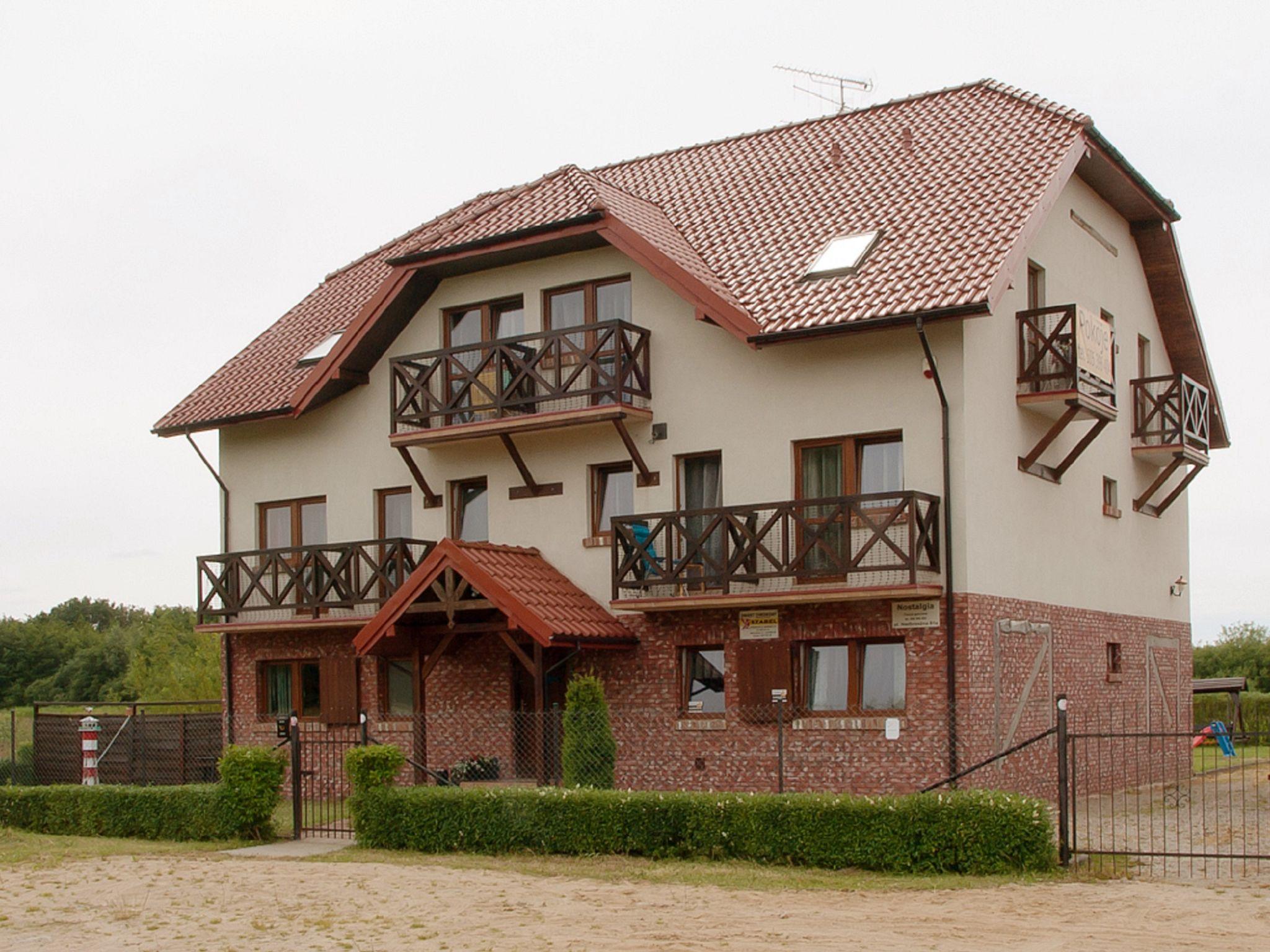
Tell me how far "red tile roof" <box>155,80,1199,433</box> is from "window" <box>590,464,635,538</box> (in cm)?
317

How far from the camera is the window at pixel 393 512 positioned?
2527cm

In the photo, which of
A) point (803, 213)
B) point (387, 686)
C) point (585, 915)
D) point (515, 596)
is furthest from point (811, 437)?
point (585, 915)

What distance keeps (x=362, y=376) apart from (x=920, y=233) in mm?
9231

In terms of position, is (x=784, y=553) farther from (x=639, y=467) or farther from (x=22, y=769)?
(x=22, y=769)

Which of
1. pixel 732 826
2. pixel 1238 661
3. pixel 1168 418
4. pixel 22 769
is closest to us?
pixel 732 826

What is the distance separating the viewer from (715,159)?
27.2 meters

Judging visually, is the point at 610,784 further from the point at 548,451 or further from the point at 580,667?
the point at 548,451

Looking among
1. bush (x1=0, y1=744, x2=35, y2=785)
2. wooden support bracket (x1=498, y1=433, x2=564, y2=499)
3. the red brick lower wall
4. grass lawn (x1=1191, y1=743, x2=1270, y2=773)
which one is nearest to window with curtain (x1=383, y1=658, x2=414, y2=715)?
the red brick lower wall

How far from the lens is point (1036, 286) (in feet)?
75.3

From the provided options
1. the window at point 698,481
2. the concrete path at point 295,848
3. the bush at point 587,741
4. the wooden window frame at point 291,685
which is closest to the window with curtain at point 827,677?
the window at point 698,481

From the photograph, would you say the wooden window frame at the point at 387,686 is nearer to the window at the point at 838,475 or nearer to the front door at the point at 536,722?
the front door at the point at 536,722

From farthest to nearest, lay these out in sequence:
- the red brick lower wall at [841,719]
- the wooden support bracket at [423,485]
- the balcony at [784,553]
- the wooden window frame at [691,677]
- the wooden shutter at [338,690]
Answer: the wooden shutter at [338,690], the wooden support bracket at [423,485], the wooden window frame at [691,677], the red brick lower wall at [841,719], the balcony at [784,553]

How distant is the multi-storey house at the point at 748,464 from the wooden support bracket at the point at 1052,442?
117 millimetres

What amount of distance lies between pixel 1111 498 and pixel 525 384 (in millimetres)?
9536
